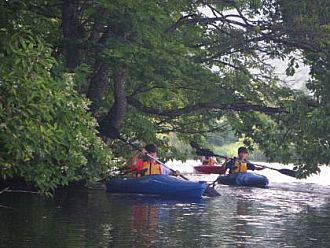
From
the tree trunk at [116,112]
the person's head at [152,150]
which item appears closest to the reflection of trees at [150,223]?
the person's head at [152,150]

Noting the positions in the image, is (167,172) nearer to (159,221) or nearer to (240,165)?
(240,165)

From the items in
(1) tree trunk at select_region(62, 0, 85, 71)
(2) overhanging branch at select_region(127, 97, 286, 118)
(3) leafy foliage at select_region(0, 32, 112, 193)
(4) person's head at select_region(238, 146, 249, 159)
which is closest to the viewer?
(3) leafy foliage at select_region(0, 32, 112, 193)

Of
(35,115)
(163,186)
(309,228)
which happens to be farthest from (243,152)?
(35,115)

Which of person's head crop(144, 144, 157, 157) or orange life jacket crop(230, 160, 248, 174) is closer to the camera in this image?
person's head crop(144, 144, 157, 157)

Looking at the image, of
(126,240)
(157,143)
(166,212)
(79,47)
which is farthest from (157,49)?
(157,143)

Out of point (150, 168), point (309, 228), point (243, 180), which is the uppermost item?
point (150, 168)

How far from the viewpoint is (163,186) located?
21219 mm

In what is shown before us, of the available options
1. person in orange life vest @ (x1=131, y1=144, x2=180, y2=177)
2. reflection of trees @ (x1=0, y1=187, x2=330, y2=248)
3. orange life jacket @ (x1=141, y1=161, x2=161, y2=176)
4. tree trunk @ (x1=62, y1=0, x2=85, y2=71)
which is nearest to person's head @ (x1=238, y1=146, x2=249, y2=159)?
person in orange life vest @ (x1=131, y1=144, x2=180, y2=177)

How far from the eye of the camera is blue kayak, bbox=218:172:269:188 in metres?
27.0

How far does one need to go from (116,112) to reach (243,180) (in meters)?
6.55

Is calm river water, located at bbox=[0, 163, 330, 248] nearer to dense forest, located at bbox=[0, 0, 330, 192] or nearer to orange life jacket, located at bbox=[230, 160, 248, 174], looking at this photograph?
dense forest, located at bbox=[0, 0, 330, 192]

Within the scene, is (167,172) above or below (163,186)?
above

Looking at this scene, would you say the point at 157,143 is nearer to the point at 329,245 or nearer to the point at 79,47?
the point at 79,47

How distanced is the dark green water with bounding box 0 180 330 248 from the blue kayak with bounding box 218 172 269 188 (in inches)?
123
